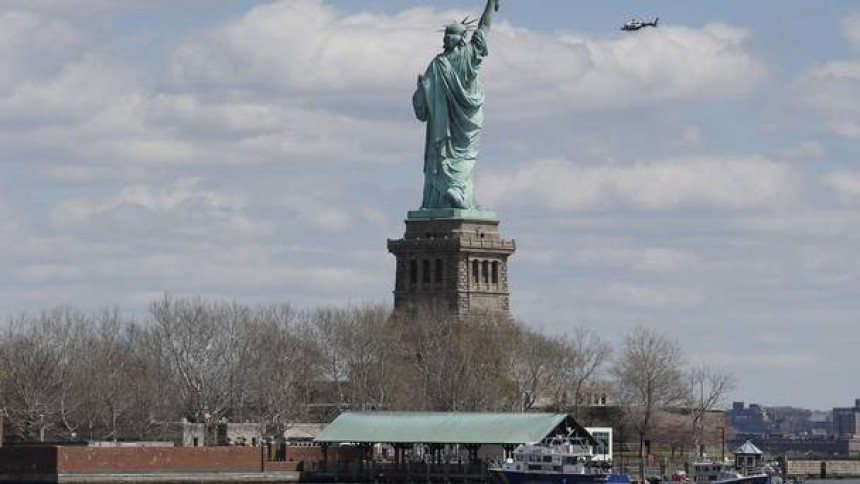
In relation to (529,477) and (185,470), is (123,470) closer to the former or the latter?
(185,470)

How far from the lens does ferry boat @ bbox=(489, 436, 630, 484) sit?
162875mm

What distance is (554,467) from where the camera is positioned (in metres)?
164

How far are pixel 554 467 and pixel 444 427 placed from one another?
51.4 feet

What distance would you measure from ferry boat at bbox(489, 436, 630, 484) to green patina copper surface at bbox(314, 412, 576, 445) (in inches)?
192

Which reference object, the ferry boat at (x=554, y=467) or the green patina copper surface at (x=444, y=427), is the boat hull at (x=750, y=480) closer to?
the ferry boat at (x=554, y=467)

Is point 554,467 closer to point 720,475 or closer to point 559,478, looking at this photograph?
point 559,478

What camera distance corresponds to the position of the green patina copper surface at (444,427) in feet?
572

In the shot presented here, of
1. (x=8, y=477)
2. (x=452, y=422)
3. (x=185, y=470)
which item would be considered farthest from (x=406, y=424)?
(x=8, y=477)

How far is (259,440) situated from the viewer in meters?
197

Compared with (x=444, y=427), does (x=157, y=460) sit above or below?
below

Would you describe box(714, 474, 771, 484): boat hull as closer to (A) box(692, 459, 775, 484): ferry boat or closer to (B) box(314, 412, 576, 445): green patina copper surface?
(A) box(692, 459, 775, 484): ferry boat

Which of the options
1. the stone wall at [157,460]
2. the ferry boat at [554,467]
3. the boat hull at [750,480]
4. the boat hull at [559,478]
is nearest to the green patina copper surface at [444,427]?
the ferry boat at [554,467]

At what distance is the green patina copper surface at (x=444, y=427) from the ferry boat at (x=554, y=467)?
16.0 feet

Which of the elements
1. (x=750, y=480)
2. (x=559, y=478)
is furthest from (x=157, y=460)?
(x=750, y=480)
